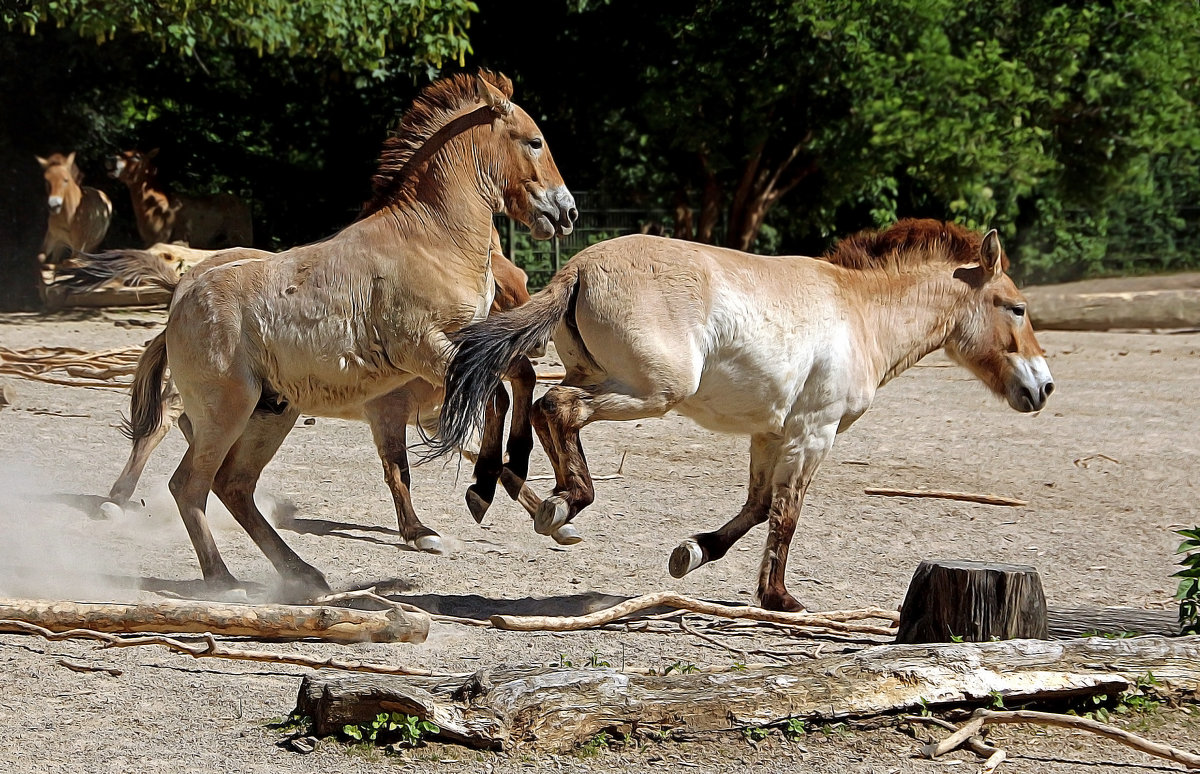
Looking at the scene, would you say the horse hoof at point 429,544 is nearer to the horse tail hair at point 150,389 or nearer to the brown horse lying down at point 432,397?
the brown horse lying down at point 432,397

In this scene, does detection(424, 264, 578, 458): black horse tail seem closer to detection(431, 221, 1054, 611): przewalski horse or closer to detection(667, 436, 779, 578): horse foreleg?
detection(431, 221, 1054, 611): przewalski horse

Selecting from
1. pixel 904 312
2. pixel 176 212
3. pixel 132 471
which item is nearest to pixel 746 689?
pixel 904 312

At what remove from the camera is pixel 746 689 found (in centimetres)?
396

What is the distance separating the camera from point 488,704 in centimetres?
378

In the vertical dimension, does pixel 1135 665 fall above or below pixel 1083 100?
below

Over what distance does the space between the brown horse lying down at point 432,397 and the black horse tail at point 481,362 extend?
17 centimetres

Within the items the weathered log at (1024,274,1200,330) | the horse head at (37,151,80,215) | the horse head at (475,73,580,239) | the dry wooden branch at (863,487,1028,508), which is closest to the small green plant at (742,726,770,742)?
the horse head at (475,73,580,239)

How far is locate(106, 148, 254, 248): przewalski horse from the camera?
19.2 m

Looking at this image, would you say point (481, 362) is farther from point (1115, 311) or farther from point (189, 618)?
point (1115, 311)

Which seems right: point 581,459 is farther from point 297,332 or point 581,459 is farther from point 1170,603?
point 1170,603

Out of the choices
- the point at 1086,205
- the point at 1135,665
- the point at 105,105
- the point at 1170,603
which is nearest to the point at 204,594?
the point at 1135,665

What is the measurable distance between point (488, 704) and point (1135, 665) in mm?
2170

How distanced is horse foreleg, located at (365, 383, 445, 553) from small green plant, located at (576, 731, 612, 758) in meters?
3.31

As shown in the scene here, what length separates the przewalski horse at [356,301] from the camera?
18.7ft
